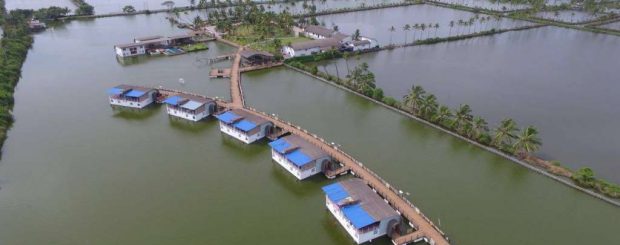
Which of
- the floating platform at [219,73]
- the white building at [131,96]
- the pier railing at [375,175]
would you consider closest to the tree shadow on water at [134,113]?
the white building at [131,96]

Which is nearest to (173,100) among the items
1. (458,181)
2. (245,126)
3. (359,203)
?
(245,126)

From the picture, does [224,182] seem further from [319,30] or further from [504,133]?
[319,30]

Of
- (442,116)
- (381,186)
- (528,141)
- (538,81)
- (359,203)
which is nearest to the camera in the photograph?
(359,203)

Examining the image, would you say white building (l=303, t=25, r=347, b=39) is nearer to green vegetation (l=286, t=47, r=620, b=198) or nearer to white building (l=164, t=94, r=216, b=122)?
green vegetation (l=286, t=47, r=620, b=198)

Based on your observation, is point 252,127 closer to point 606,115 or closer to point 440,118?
point 440,118

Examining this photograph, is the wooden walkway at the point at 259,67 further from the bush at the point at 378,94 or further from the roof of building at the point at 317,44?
the bush at the point at 378,94

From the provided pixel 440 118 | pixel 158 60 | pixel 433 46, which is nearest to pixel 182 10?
pixel 158 60
